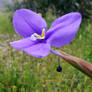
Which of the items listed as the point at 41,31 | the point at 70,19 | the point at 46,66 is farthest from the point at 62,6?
the point at 70,19

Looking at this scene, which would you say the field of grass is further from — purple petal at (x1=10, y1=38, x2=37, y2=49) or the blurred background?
purple petal at (x1=10, y1=38, x2=37, y2=49)

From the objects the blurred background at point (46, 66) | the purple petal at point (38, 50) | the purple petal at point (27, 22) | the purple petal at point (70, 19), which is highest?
the purple petal at point (70, 19)

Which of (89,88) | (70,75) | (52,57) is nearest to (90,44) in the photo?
(52,57)

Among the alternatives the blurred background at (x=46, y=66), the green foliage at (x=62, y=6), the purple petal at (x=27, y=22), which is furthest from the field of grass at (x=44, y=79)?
the green foliage at (x=62, y=6)

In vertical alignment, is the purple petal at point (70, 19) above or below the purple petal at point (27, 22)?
above

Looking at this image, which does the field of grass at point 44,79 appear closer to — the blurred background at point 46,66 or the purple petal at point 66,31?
the blurred background at point 46,66

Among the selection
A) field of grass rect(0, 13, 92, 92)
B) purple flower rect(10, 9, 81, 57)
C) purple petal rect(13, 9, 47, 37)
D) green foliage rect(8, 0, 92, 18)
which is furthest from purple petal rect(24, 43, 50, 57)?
green foliage rect(8, 0, 92, 18)

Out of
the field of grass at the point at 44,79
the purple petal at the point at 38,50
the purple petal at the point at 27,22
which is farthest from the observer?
the field of grass at the point at 44,79

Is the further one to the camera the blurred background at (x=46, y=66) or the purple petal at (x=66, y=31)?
the blurred background at (x=46, y=66)
